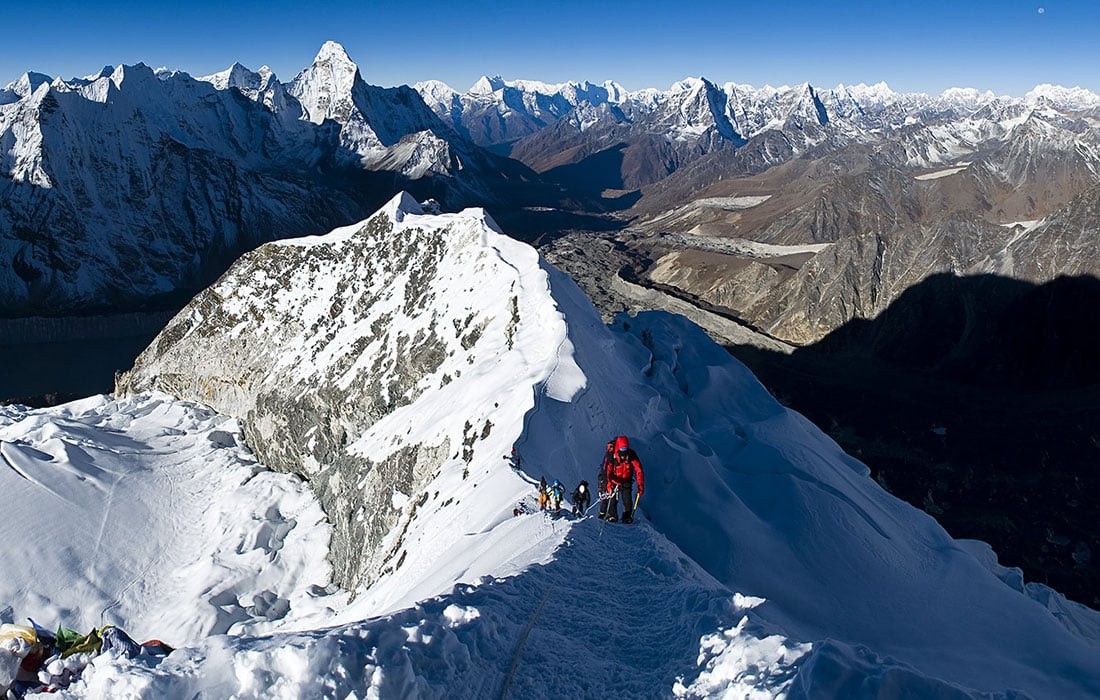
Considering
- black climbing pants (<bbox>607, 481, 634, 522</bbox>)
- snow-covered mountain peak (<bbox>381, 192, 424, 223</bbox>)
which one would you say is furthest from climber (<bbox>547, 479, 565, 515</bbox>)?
snow-covered mountain peak (<bbox>381, 192, 424, 223</bbox>)

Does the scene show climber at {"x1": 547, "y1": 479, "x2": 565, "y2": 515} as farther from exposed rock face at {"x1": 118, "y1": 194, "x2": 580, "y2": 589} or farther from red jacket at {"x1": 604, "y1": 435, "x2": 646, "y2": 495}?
exposed rock face at {"x1": 118, "y1": 194, "x2": 580, "y2": 589}

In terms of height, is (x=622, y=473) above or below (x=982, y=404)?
above

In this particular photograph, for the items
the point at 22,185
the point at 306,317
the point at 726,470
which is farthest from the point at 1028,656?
the point at 22,185

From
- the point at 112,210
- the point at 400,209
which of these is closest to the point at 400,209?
the point at 400,209

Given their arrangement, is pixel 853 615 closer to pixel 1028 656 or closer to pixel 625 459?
pixel 1028 656

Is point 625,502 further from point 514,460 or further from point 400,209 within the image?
point 400,209
